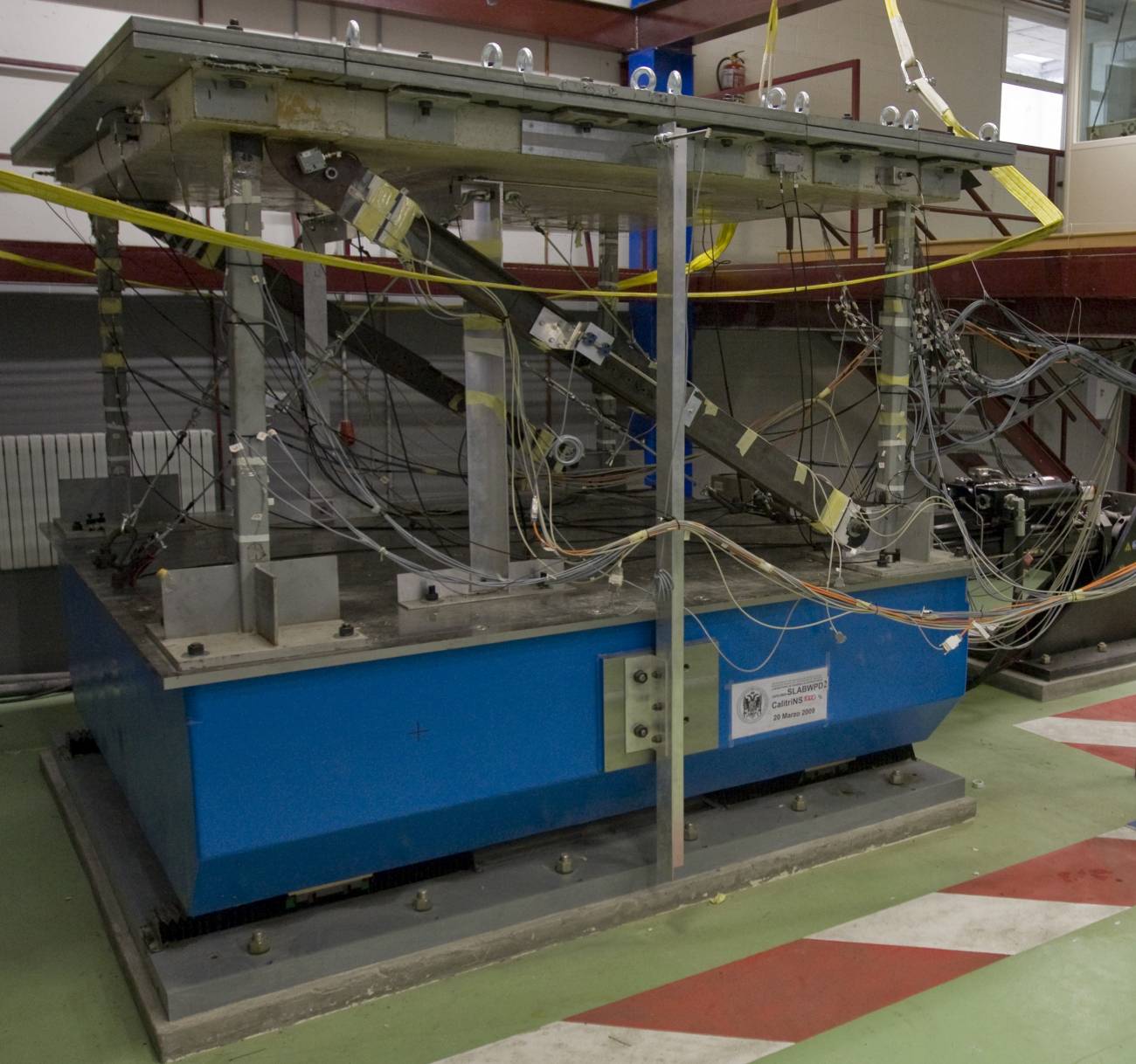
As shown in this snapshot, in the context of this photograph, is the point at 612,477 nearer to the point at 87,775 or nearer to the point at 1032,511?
the point at 1032,511

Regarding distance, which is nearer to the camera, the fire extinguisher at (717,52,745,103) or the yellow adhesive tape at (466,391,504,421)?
the yellow adhesive tape at (466,391,504,421)

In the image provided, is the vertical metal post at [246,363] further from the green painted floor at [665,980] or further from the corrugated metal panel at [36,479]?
the corrugated metal panel at [36,479]

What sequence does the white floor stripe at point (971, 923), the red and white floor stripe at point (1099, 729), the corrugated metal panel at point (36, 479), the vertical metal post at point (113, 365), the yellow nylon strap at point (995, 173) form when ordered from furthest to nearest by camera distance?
the corrugated metal panel at point (36, 479)
the red and white floor stripe at point (1099, 729)
the vertical metal post at point (113, 365)
the yellow nylon strap at point (995, 173)
the white floor stripe at point (971, 923)

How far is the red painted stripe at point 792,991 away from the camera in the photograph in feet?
9.20

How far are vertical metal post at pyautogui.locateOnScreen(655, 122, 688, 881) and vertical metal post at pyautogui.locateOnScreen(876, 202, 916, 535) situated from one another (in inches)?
41.0

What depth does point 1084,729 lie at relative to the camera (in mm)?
5016

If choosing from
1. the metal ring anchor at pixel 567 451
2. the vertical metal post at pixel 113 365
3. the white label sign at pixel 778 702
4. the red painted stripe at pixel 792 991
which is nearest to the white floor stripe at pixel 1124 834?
the red painted stripe at pixel 792 991

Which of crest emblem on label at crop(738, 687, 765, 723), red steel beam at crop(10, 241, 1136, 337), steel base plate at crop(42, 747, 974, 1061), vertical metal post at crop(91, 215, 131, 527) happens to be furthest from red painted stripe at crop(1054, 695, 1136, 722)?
vertical metal post at crop(91, 215, 131, 527)

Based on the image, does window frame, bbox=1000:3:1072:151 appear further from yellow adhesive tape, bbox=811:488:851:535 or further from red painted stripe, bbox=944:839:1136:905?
red painted stripe, bbox=944:839:1136:905

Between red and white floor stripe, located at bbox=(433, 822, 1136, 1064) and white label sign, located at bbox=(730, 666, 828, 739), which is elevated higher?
white label sign, located at bbox=(730, 666, 828, 739)

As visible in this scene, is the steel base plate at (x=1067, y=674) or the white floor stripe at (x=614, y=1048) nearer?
the white floor stripe at (x=614, y=1048)

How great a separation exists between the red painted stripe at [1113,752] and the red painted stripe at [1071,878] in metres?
0.89

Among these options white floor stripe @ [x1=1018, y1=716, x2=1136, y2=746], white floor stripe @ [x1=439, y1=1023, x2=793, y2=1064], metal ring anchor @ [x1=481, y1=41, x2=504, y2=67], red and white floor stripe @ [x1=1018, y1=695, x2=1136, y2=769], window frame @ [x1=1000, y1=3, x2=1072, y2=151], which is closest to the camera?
white floor stripe @ [x1=439, y1=1023, x2=793, y2=1064]

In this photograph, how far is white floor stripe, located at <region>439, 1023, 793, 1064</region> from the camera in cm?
265
